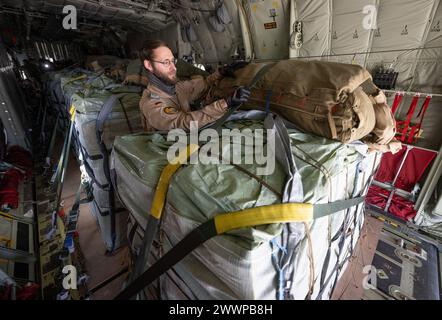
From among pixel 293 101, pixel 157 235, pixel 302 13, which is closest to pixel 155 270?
pixel 157 235

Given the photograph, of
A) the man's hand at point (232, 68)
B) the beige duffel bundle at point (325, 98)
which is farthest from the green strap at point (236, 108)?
the man's hand at point (232, 68)

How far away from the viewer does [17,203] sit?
3.46 m

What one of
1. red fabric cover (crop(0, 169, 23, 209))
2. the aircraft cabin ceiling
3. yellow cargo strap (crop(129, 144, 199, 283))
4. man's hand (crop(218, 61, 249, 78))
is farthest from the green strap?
red fabric cover (crop(0, 169, 23, 209))

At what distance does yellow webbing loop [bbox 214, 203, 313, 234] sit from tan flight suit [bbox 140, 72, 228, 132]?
971 millimetres

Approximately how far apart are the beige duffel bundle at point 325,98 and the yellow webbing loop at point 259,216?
735 mm

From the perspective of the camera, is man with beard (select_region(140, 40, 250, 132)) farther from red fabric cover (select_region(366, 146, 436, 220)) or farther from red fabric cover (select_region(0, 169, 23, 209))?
red fabric cover (select_region(366, 146, 436, 220))

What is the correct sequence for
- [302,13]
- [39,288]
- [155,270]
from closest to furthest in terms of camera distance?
[155,270]
[39,288]
[302,13]

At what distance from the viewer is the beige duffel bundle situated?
132cm

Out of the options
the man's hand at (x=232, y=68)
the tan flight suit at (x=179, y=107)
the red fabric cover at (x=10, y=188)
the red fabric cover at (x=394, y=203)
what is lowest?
the red fabric cover at (x=10, y=188)

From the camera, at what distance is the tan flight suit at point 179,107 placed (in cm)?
167

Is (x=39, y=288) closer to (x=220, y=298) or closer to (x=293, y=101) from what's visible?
(x=220, y=298)

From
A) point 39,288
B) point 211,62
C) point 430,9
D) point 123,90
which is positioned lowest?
point 39,288

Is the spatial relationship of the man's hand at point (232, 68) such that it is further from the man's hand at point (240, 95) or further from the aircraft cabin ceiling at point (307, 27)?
the aircraft cabin ceiling at point (307, 27)
